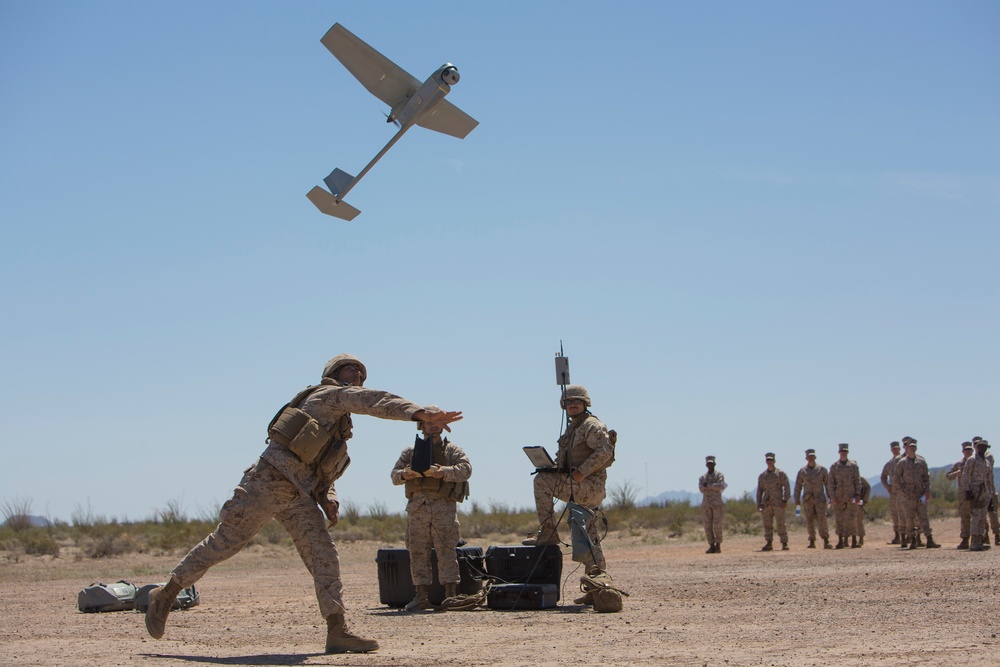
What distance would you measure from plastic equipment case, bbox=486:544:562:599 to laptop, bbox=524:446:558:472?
2.38ft

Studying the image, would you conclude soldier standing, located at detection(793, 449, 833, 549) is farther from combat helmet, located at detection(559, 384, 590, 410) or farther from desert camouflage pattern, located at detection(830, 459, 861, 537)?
combat helmet, located at detection(559, 384, 590, 410)

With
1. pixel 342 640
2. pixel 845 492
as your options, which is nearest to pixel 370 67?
pixel 342 640

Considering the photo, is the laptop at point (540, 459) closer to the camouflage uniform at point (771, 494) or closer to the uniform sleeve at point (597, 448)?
the uniform sleeve at point (597, 448)

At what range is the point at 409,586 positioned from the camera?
11375 mm

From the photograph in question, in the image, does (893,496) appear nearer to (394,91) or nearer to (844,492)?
(844,492)

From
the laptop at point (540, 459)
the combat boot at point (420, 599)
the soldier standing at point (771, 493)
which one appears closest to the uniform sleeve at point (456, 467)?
the laptop at point (540, 459)

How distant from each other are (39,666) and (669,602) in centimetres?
611

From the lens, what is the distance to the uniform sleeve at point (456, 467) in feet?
35.6

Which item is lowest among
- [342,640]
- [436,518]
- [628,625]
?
[628,625]

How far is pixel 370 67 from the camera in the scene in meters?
14.5

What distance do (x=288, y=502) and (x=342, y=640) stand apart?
970 mm

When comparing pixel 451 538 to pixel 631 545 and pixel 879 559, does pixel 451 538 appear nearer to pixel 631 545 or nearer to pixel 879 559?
pixel 879 559

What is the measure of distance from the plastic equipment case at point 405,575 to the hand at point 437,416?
4.43 metres

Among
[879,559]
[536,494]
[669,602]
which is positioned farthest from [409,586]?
[879,559]
